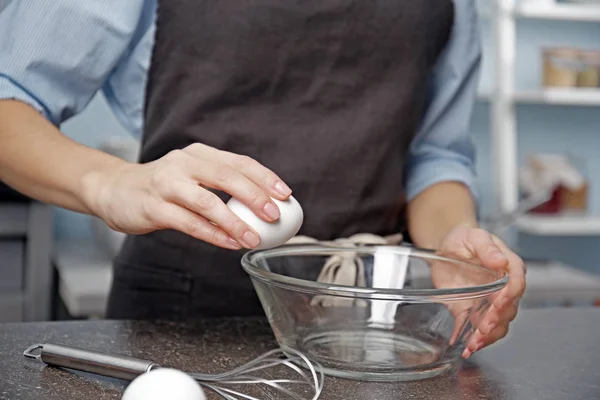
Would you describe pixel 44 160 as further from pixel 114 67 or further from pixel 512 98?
pixel 512 98

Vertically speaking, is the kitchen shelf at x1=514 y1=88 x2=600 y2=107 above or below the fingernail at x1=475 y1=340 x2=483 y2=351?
below

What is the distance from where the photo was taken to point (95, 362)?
59 centimetres

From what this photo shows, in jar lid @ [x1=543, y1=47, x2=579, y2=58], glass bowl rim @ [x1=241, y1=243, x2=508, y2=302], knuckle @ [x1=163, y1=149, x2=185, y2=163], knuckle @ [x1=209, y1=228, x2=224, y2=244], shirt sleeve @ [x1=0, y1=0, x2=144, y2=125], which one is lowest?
jar lid @ [x1=543, y1=47, x2=579, y2=58]

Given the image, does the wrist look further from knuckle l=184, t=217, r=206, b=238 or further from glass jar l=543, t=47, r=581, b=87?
glass jar l=543, t=47, r=581, b=87

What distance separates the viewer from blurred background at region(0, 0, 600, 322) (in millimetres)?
1820

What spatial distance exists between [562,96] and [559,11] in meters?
Answer: 0.23

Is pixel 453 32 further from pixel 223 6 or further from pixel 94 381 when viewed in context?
pixel 94 381

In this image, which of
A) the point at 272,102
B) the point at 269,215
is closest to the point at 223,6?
the point at 272,102

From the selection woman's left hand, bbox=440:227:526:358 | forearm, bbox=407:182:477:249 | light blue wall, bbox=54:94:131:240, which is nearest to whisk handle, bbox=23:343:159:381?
woman's left hand, bbox=440:227:526:358

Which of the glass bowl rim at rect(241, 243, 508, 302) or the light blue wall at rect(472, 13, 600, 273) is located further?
the light blue wall at rect(472, 13, 600, 273)

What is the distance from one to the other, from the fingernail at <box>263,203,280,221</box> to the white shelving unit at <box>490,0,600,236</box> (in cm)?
174

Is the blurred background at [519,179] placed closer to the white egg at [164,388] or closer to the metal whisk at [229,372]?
the metal whisk at [229,372]

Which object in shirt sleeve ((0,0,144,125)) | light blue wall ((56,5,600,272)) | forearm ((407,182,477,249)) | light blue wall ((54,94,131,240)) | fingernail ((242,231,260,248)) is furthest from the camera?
light blue wall ((56,5,600,272))

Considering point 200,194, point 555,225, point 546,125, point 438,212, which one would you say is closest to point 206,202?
point 200,194
